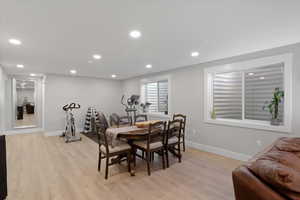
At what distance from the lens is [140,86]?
20.5 ft

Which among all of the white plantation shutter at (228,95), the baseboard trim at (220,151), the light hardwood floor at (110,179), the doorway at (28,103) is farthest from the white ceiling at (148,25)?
the doorway at (28,103)

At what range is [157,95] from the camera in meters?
5.71

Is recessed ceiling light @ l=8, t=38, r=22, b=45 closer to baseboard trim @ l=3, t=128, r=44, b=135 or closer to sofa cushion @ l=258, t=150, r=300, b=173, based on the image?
sofa cushion @ l=258, t=150, r=300, b=173

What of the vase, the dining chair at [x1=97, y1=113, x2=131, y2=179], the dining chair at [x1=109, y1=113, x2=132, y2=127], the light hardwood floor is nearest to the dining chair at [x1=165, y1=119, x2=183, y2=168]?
Answer: the light hardwood floor

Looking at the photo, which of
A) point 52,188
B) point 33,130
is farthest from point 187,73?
point 33,130

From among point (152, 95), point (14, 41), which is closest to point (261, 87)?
point (152, 95)

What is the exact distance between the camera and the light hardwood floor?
2213 millimetres

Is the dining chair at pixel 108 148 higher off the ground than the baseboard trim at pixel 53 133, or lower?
higher

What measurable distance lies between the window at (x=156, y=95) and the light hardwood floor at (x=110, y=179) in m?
2.08

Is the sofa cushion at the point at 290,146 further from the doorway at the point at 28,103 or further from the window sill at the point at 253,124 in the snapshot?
the doorway at the point at 28,103

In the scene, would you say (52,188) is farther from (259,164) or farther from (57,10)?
(259,164)

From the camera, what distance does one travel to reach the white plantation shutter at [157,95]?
17.7 feet

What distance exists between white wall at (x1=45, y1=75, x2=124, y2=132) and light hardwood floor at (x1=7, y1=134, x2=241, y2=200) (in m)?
2.05

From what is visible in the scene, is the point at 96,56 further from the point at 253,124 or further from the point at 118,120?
the point at 253,124
